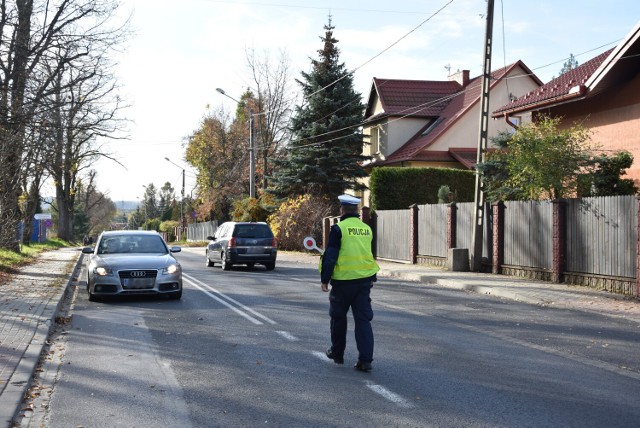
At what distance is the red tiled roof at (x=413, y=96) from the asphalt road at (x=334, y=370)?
2991 cm

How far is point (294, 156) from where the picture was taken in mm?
38812

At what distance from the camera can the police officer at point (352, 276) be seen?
7508 mm

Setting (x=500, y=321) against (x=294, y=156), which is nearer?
(x=500, y=321)

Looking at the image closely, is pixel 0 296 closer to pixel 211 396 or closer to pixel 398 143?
pixel 211 396

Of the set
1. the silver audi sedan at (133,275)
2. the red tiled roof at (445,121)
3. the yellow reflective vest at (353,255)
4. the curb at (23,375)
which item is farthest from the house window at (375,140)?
the yellow reflective vest at (353,255)

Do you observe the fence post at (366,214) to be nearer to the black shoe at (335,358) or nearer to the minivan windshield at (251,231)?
the minivan windshield at (251,231)

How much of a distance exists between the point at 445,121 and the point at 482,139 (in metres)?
20.9

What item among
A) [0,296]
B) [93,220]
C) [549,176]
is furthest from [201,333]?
[93,220]

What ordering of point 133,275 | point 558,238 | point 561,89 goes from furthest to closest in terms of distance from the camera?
1. point 561,89
2. point 558,238
3. point 133,275

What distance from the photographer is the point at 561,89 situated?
880 inches

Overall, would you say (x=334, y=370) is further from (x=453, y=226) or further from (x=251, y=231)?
(x=251, y=231)

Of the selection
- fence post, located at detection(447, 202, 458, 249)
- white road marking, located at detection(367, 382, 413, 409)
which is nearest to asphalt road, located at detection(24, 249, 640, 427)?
white road marking, located at detection(367, 382, 413, 409)

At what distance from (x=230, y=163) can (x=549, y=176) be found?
1943 inches

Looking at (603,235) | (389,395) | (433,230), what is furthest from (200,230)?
(389,395)
